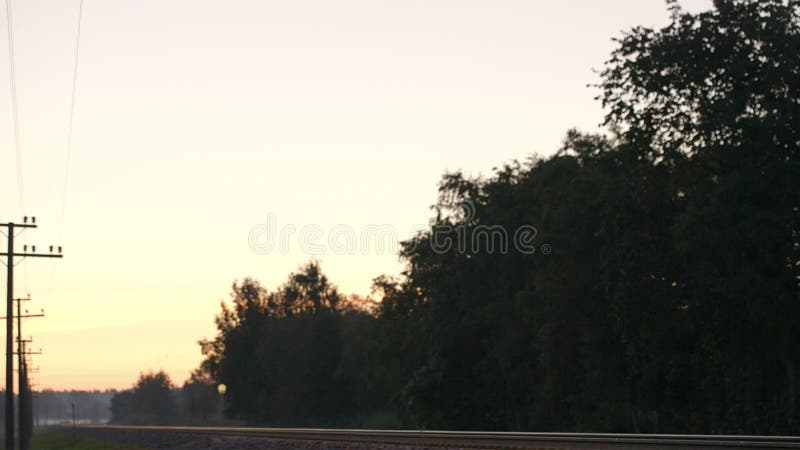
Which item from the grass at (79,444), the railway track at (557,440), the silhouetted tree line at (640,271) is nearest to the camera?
the railway track at (557,440)

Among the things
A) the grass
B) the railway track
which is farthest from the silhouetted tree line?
the grass

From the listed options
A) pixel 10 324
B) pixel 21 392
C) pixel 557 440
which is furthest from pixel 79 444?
pixel 557 440

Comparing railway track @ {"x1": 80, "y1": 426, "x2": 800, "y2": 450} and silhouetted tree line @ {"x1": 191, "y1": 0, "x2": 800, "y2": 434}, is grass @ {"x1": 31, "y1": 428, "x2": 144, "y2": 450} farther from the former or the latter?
railway track @ {"x1": 80, "y1": 426, "x2": 800, "y2": 450}

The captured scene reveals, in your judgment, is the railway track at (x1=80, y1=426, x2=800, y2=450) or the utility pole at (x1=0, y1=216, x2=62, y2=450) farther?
the utility pole at (x1=0, y1=216, x2=62, y2=450)

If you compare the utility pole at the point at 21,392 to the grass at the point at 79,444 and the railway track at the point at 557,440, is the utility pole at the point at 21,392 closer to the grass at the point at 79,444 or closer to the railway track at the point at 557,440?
the grass at the point at 79,444

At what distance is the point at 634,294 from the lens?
4731cm

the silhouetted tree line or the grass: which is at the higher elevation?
the silhouetted tree line

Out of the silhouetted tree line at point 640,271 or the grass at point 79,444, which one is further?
the grass at point 79,444

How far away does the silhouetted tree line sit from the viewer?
42.1 m

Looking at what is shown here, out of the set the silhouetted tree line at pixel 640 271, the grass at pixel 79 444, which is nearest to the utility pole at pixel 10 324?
the grass at pixel 79 444

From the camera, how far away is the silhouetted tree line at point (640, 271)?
138 ft

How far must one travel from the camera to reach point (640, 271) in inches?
1847

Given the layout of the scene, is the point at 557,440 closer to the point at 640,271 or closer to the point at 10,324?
the point at 640,271

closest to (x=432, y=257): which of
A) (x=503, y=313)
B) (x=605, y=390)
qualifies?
(x=503, y=313)
